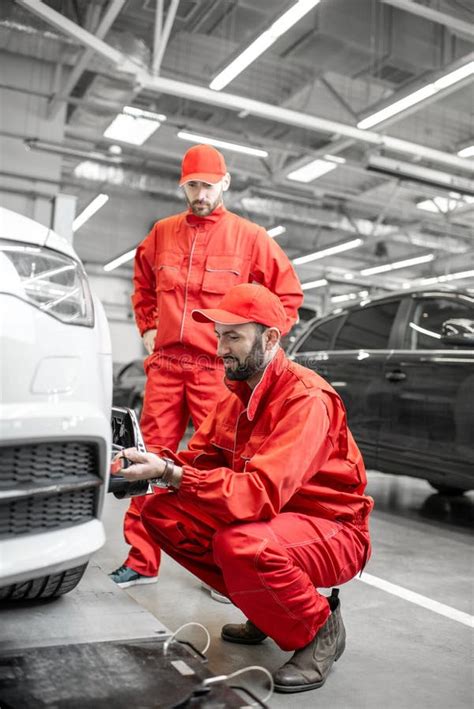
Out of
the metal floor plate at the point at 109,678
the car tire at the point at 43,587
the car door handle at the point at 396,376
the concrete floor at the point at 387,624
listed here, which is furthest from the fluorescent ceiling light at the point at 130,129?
the metal floor plate at the point at 109,678

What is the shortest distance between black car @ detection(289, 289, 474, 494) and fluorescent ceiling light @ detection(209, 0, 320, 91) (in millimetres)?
2600

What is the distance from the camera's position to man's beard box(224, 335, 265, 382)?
6.15 feet

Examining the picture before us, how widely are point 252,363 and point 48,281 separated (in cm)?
69

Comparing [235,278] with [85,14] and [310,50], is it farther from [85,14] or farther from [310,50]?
[310,50]

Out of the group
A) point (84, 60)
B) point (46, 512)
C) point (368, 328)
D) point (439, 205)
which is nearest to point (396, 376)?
point (368, 328)

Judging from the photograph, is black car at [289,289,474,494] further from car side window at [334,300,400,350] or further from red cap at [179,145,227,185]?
red cap at [179,145,227,185]

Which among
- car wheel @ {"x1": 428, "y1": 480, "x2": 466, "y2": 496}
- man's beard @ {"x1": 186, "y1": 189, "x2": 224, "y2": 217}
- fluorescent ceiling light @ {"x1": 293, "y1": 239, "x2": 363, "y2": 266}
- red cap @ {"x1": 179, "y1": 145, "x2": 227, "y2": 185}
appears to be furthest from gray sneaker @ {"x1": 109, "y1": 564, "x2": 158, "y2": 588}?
fluorescent ceiling light @ {"x1": 293, "y1": 239, "x2": 363, "y2": 266}

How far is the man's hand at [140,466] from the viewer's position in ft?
5.49

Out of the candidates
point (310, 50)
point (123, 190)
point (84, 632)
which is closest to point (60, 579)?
point (84, 632)

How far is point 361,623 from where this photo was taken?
2.27m

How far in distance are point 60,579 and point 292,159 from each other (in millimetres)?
10553

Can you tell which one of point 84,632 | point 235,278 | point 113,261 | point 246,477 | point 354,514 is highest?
point 113,261

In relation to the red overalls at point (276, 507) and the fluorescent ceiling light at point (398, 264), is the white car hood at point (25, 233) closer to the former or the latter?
the red overalls at point (276, 507)

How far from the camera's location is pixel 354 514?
6.23 ft
